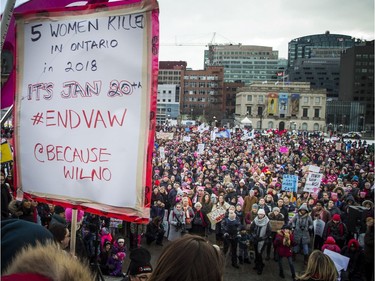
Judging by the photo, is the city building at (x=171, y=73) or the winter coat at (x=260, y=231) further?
the city building at (x=171, y=73)

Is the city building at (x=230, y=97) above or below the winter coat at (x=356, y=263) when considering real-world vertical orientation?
above

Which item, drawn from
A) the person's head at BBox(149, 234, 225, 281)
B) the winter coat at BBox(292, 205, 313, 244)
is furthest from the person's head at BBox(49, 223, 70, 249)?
the winter coat at BBox(292, 205, 313, 244)

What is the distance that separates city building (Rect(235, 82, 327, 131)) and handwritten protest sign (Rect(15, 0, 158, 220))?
9721cm

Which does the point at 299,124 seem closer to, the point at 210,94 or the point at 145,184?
the point at 210,94

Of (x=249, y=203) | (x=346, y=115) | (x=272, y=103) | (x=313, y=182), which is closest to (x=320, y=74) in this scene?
(x=346, y=115)

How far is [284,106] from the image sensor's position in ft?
323

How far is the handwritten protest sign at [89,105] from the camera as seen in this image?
239cm

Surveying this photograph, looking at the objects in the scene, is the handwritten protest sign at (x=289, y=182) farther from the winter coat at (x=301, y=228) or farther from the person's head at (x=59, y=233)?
the person's head at (x=59, y=233)

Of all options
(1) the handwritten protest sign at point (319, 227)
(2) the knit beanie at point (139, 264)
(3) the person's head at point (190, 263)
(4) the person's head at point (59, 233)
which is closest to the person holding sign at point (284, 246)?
(1) the handwritten protest sign at point (319, 227)

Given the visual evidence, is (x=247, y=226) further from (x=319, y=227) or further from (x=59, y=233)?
(x=59, y=233)

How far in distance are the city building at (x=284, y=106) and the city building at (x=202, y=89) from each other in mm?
17341

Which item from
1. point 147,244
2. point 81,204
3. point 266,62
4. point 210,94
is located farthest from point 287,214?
point 266,62

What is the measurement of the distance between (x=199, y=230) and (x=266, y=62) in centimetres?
15866

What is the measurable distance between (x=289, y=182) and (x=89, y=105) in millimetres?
10919
